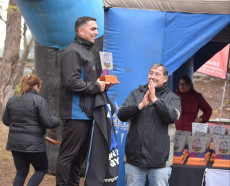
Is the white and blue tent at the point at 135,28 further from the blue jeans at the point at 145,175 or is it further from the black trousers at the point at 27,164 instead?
the blue jeans at the point at 145,175

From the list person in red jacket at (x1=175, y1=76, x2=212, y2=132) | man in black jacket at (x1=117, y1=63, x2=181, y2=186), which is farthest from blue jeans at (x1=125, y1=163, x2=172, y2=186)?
person in red jacket at (x1=175, y1=76, x2=212, y2=132)

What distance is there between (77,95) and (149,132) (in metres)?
0.74

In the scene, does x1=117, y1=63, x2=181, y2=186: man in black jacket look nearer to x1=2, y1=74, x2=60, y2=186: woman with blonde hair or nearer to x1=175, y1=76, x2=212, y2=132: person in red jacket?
x1=2, y1=74, x2=60, y2=186: woman with blonde hair

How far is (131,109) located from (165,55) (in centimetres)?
127

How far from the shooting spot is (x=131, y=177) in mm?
3504

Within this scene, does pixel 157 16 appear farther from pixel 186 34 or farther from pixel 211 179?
pixel 211 179

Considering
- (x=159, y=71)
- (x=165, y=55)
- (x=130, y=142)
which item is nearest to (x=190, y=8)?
(x=165, y=55)

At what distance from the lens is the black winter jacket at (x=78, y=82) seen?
3492 mm

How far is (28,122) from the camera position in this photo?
3.99 m

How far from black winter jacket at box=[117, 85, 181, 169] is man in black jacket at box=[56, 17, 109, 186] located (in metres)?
0.34

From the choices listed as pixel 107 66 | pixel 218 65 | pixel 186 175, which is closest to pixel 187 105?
pixel 186 175

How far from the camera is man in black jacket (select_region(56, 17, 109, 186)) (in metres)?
3.53

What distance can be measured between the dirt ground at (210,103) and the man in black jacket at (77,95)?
5.79 ft

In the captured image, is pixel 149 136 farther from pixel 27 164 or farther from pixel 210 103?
pixel 210 103
